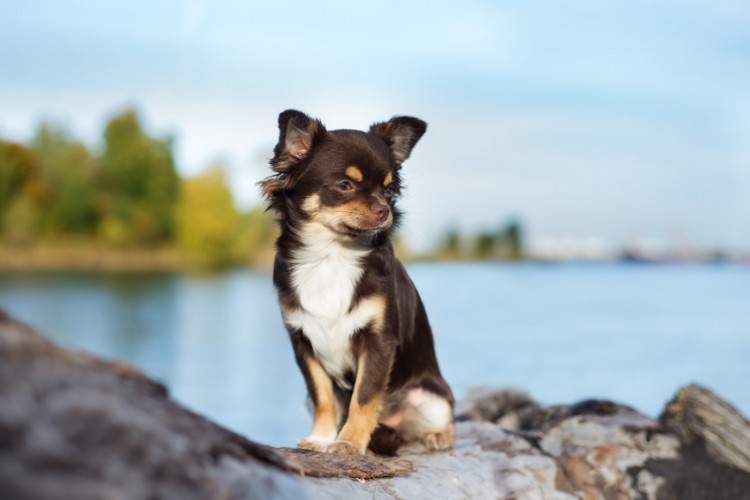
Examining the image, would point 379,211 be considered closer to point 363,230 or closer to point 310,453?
point 363,230

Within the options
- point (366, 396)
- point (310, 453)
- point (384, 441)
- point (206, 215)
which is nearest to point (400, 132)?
point (366, 396)

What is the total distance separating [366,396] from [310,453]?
0.56 metres

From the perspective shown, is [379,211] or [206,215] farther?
[206,215]

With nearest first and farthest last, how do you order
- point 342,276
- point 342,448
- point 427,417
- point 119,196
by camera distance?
point 342,448 → point 342,276 → point 427,417 → point 119,196

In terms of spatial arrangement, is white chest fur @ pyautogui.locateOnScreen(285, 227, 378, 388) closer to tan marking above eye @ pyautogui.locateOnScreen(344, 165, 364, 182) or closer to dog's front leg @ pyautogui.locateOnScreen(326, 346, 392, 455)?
dog's front leg @ pyautogui.locateOnScreen(326, 346, 392, 455)

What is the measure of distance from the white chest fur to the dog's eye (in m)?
0.26

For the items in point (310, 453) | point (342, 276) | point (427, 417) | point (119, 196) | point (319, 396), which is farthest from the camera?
point (119, 196)

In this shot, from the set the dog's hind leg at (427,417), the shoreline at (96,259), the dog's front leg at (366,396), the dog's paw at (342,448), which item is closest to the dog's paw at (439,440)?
the dog's hind leg at (427,417)

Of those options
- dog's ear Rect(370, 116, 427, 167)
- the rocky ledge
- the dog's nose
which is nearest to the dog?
the dog's nose

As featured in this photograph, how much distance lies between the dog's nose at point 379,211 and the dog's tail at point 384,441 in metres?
1.23

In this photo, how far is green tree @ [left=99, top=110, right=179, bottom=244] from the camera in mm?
46250

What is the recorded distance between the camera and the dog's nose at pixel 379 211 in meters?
4.23

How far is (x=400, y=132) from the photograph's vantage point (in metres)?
4.75

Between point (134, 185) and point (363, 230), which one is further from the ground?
point (363, 230)
